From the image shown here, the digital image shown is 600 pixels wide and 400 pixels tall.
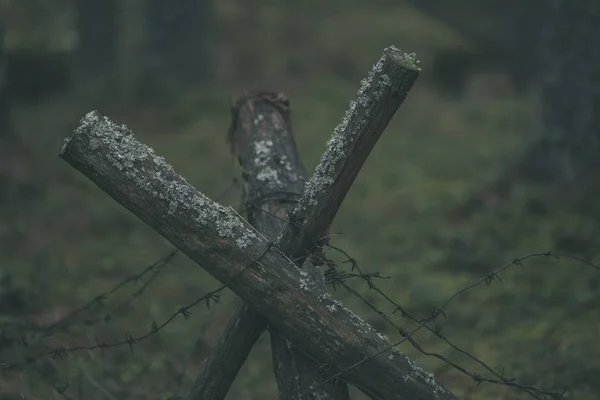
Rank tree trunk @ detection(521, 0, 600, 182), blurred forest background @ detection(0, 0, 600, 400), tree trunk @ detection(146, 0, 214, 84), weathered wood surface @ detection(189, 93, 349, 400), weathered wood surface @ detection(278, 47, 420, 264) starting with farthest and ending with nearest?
tree trunk @ detection(146, 0, 214, 84), tree trunk @ detection(521, 0, 600, 182), blurred forest background @ detection(0, 0, 600, 400), weathered wood surface @ detection(189, 93, 349, 400), weathered wood surface @ detection(278, 47, 420, 264)

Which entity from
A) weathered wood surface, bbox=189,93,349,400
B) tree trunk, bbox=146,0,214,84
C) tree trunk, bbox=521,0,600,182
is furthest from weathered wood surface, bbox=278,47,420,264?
tree trunk, bbox=146,0,214,84

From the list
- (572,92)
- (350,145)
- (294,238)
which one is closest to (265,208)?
(294,238)

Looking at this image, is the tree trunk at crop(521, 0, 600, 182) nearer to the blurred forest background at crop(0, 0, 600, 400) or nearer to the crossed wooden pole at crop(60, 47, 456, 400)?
the blurred forest background at crop(0, 0, 600, 400)

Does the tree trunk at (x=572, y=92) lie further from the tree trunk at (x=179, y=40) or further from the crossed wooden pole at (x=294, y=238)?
the tree trunk at (x=179, y=40)

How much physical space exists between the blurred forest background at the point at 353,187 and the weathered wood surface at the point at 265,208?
0.88m

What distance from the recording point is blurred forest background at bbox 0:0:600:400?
592 centimetres

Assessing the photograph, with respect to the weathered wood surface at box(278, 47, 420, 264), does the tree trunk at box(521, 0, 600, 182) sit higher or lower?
higher

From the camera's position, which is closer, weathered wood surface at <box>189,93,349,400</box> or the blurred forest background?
weathered wood surface at <box>189,93,349,400</box>

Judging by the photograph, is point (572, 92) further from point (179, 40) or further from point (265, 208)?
point (179, 40)

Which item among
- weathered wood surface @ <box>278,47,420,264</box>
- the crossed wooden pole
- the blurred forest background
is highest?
the blurred forest background

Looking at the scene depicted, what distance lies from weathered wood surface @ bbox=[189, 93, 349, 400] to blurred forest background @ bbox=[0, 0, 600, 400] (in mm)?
885

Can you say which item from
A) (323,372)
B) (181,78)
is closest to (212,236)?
(323,372)

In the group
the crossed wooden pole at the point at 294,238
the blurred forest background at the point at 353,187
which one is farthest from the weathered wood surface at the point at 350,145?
the blurred forest background at the point at 353,187

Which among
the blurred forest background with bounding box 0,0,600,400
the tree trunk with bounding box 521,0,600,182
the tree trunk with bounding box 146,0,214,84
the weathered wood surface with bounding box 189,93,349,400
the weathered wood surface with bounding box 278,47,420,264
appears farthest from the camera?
the tree trunk with bounding box 146,0,214,84
